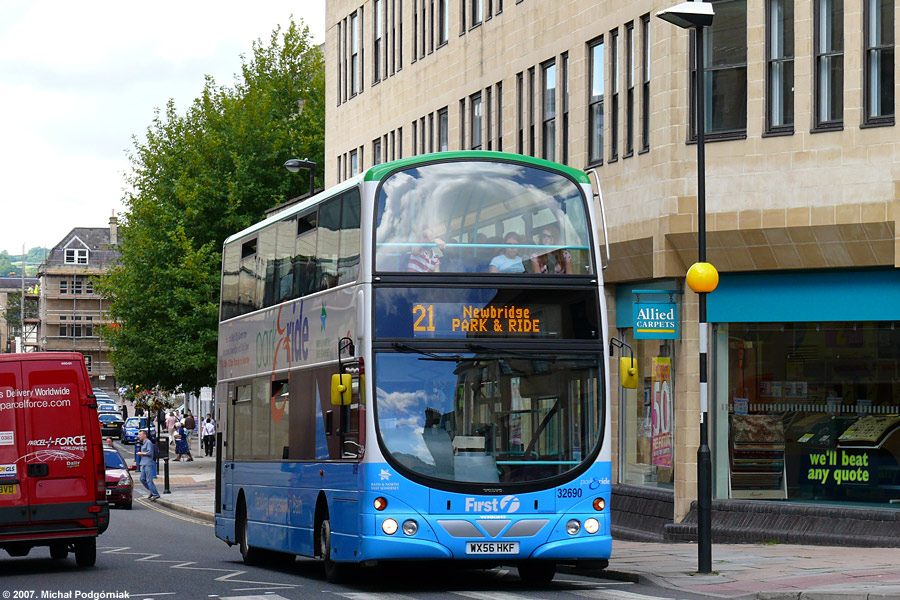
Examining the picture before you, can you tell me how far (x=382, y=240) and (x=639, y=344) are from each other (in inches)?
393

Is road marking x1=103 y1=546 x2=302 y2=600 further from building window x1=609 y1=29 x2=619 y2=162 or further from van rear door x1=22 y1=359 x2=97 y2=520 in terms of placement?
building window x1=609 y1=29 x2=619 y2=162

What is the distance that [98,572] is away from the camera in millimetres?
17750

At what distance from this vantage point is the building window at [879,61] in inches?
786

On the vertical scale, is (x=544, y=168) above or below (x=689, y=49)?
below

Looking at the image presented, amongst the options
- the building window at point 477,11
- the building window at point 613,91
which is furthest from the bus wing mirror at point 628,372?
the building window at point 477,11

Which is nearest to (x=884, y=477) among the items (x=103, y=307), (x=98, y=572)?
(x=98, y=572)

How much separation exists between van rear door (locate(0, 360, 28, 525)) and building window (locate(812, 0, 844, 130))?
11255 millimetres

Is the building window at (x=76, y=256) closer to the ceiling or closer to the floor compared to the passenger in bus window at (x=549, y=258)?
closer to the ceiling

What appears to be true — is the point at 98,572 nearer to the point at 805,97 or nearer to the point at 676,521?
the point at 676,521

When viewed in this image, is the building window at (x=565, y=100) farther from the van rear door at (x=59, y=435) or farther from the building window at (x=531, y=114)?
the van rear door at (x=59, y=435)

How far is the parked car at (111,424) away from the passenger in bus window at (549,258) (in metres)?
66.4

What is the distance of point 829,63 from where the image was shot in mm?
20594

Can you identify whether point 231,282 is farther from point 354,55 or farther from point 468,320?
point 354,55

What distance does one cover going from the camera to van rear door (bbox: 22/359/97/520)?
17.8 m
